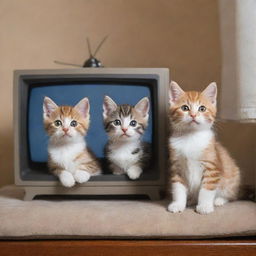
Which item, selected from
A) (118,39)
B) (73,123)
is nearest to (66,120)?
(73,123)

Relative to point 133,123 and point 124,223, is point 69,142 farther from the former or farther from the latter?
point 124,223

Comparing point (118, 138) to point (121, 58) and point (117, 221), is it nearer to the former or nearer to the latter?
point (117, 221)

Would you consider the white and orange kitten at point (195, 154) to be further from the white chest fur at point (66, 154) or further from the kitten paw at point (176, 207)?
the white chest fur at point (66, 154)

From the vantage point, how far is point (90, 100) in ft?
3.77

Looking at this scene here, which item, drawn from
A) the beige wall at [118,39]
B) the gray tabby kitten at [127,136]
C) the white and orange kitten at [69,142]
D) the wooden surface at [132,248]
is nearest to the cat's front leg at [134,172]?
the gray tabby kitten at [127,136]

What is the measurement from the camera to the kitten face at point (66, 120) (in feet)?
3.50

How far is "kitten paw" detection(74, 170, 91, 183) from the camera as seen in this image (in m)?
1.07

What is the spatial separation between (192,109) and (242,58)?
18 centimetres

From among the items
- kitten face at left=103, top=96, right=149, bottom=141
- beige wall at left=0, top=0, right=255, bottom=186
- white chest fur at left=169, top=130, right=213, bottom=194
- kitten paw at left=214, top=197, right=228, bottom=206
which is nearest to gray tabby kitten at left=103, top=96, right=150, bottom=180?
kitten face at left=103, top=96, right=149, bottom=141

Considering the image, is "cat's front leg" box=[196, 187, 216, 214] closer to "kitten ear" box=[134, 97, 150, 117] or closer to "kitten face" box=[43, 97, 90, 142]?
"kitten ear" box=[134, 97, 150, 117]

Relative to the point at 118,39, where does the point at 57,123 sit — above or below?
below

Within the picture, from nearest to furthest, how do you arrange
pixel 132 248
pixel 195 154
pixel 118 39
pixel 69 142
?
pixel 132 248 < pixel 195 154 < pixel 69 142 < pixel 118 39

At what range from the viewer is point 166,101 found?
1091mm

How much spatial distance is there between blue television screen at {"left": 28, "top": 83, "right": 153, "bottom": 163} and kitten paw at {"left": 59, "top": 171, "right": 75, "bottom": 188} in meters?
0.13
